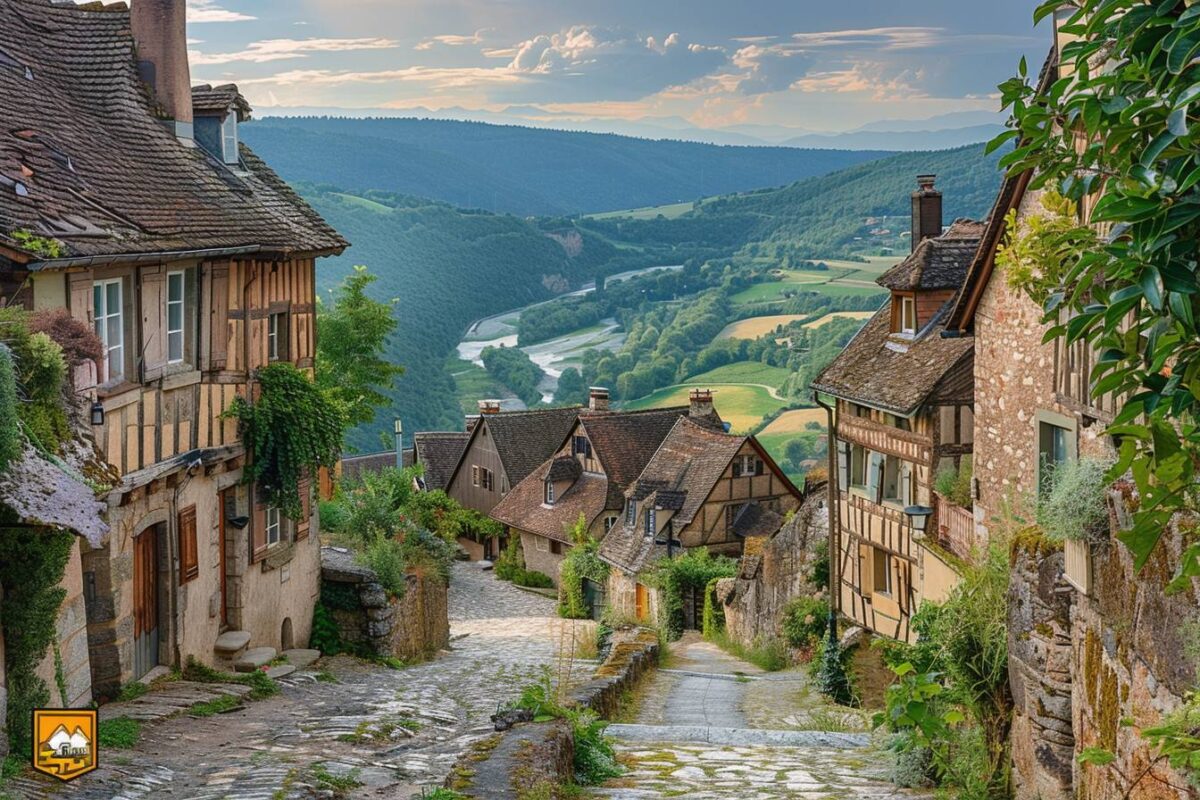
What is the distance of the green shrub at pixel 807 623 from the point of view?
71.6ft

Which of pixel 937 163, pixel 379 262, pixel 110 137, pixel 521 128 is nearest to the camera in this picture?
pixel 110 137

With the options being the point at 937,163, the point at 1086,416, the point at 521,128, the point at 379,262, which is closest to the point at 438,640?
the point at 1086,416

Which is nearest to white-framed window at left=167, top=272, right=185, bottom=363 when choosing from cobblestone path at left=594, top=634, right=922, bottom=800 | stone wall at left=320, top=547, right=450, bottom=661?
stone wall at left=320, top=547, right=450, bottom=661

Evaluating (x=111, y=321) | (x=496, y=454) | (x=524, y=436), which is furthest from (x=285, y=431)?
(x=524, y=436)

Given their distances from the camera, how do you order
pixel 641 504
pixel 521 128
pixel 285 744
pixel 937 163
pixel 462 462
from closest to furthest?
pixel 285 744 < pixel 641 504 < pixel 462 462 < pixel 937 163 < pixel 521 128

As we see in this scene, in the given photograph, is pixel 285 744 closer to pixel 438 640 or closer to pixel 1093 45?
pixel 1093 45

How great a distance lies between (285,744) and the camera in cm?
1016

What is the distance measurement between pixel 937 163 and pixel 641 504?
4109cm

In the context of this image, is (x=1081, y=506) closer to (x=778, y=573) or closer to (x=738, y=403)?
(x=778, y=573)

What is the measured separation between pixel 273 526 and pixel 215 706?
449 cm

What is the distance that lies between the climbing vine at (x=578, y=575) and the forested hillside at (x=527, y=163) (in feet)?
275

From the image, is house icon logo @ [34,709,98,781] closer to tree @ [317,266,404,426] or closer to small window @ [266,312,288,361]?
small window @ [266,312,288,361]

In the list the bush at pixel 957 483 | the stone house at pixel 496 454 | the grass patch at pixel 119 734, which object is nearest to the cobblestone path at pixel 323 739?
the grass patch at pixel 119 734

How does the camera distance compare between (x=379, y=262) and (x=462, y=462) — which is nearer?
(x=462, y=462)
